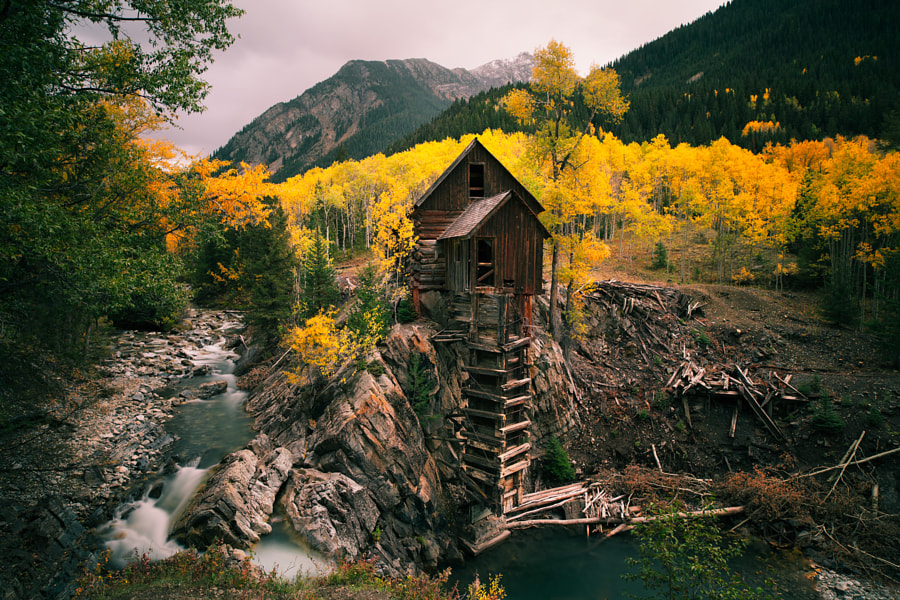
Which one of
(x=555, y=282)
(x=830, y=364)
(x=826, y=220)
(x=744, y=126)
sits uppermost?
(x=744, y=126)

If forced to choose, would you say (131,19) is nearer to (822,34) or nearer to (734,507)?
(734,507)

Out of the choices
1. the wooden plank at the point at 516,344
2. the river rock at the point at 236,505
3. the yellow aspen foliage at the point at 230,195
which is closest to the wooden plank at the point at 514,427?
the wooden plank at the point at 516,344

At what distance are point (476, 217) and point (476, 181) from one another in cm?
483

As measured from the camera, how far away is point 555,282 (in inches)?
904

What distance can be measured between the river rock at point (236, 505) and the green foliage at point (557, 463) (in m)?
12.4

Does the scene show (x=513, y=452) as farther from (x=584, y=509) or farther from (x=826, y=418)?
(x=826, y=418)

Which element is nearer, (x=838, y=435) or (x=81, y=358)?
(x=81, y=358)

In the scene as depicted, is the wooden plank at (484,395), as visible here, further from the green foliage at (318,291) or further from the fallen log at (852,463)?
the fallen log at (852,463)

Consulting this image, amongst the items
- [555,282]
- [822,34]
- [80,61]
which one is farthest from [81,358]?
[822,34]

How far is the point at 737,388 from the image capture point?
70.2 ft

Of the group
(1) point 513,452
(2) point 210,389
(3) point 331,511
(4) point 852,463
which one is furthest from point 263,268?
(4) point 852,463

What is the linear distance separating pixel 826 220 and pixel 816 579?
2863 cm

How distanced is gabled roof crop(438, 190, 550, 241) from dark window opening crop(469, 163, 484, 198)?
7.87 ft

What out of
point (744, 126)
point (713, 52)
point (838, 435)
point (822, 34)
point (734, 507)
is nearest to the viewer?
point (734, 507)
